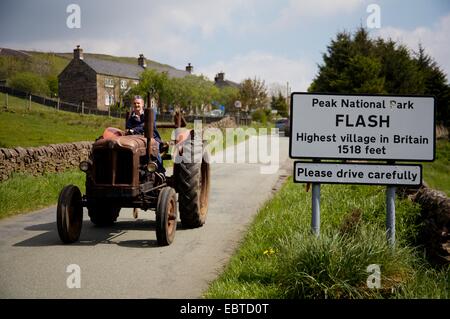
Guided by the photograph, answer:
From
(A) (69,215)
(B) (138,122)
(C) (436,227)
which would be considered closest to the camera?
(C) (436,227)

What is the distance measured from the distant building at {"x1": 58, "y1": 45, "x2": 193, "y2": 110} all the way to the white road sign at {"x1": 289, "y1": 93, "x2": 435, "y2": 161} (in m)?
65.1

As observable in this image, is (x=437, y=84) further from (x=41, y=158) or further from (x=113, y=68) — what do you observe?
(x=113, y=68)

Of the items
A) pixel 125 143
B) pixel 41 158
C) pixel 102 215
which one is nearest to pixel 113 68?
pixel 41 158

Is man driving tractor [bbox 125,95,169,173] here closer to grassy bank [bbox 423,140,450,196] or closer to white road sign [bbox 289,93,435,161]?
white road sign [bbox 289,93,435,161]

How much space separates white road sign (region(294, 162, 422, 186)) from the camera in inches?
207

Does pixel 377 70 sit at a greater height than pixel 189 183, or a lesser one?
greater

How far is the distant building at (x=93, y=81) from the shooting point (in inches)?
2761

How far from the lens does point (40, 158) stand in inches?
486

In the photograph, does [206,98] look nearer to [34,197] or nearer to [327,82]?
[327,82]

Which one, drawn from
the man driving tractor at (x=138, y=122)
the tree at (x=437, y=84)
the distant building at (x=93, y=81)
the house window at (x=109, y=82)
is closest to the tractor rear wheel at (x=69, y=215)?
the man driving tractor at (x=138, y=122)

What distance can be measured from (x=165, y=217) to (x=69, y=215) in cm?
138

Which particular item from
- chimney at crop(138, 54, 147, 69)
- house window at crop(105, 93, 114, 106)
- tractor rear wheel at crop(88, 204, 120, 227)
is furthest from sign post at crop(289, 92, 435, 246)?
chimney at crop(138, 54, 147, 69)

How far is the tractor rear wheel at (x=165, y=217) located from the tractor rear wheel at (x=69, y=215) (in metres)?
1.22

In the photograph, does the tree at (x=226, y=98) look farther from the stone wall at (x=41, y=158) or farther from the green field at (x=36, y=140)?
the stone wall at (x=41, y=158)
